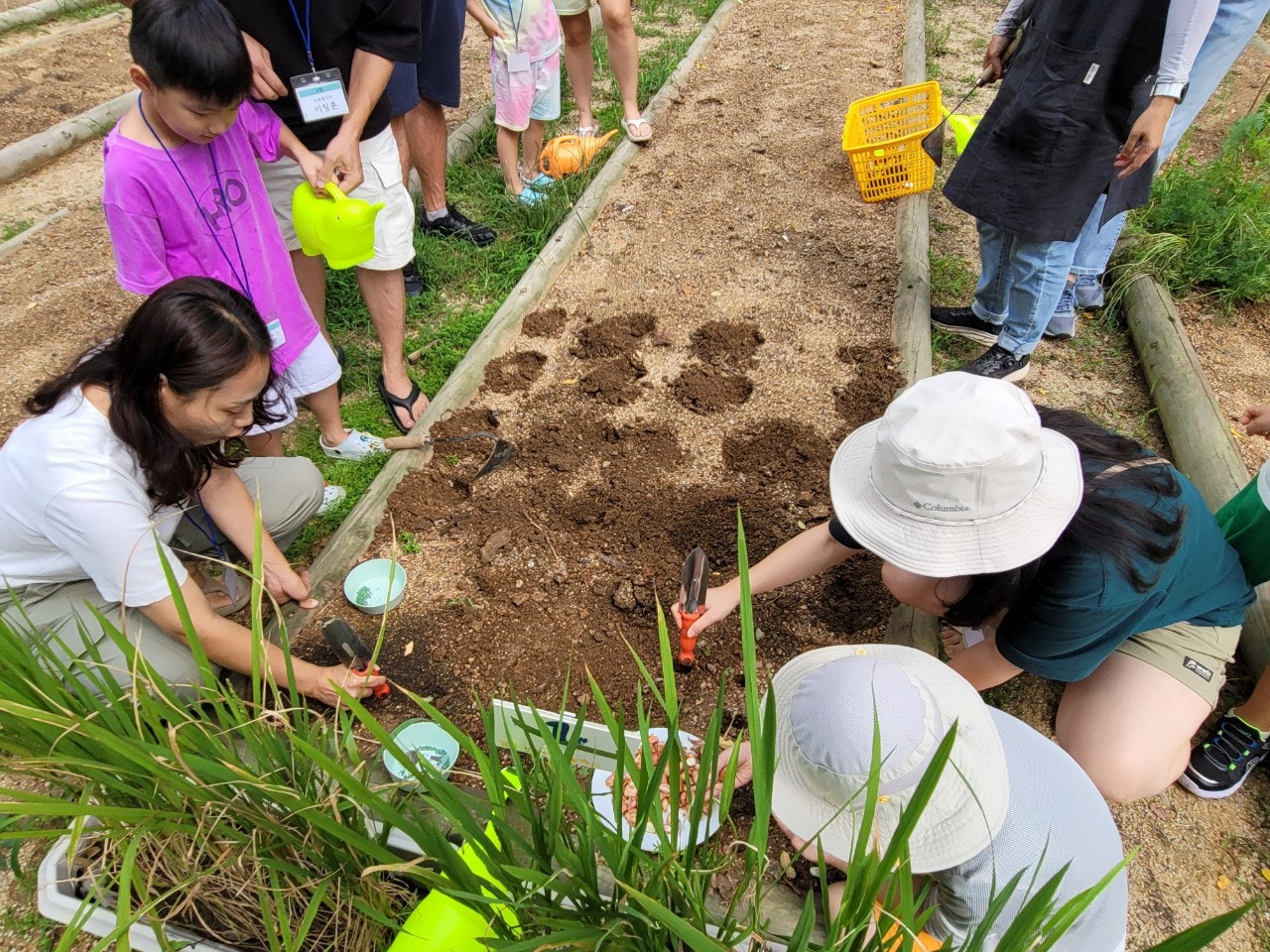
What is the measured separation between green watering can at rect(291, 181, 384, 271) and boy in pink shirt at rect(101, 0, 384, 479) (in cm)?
8

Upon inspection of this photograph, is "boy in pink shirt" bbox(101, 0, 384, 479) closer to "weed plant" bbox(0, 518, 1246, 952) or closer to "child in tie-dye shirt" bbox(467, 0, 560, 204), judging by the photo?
"weed plant" bbox(0, 518, 1246, 952)

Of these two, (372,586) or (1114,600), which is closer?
(1114,600)

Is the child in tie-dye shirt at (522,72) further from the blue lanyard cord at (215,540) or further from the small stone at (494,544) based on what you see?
the blue lanyard cord at (215,540)

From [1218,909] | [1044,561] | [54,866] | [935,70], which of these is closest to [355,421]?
[54,866]

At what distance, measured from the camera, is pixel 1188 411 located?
8.74 feet

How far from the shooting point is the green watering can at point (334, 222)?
232cm

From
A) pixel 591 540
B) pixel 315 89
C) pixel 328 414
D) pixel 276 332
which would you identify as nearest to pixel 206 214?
pixel 276 332

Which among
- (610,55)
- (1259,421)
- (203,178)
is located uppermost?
(203,178)

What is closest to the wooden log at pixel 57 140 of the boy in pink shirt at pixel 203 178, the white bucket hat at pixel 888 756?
the boy in pink shirt at pixel 203 178

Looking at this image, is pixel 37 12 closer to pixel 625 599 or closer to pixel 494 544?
pixel 494 544

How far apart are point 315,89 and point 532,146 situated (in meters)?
1.93

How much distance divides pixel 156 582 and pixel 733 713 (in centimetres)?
130

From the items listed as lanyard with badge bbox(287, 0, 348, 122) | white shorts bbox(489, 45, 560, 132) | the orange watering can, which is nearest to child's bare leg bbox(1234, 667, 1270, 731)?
Result: lanyard with badge bbox(287, 0, 348, 122)

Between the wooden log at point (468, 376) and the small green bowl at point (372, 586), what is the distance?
2.2 inches
